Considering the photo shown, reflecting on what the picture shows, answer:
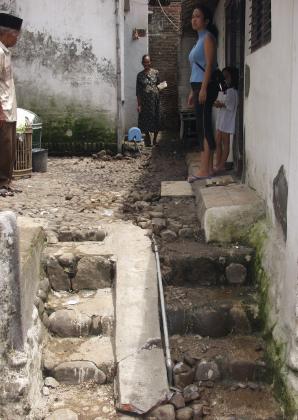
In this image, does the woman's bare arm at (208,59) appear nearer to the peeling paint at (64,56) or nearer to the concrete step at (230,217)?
the concrete step at (230,217)

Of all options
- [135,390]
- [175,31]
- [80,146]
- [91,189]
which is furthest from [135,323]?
[175,31]

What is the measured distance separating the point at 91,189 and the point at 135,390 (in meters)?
4.13

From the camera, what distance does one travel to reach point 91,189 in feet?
24.7

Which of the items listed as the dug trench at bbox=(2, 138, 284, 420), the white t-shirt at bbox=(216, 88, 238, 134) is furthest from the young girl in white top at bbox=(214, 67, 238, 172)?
the dug trench at bbox=(2, 138, 284, 420)

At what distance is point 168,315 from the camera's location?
428cm

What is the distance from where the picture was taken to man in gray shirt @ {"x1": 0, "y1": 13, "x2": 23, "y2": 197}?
21.8 ft

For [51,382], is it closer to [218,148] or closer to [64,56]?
[218,148]

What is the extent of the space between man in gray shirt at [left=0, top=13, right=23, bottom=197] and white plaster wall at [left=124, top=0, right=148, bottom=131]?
6.65 meters

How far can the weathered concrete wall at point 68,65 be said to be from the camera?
9914 millimetres

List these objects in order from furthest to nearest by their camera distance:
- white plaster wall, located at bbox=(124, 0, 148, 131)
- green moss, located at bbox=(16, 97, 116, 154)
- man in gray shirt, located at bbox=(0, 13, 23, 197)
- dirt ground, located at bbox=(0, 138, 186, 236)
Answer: white plaster wall, located at bbox=(124, 0, 148, 131) → green moss, located at bbox=(16, 97, 116, 154) → man in gray shirt, located at bbox=(0, 13, 23, 197) → dirt ground, located at bbox=(0, 138, 186, 236)

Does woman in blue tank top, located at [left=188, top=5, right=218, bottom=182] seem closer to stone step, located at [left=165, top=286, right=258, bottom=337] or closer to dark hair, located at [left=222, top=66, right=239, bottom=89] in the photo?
dark hair, located at [left=222, top=66, right=239, bottom=89]

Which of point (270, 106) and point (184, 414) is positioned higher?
point (270, 106)

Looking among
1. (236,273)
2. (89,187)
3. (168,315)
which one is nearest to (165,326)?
(168,315)

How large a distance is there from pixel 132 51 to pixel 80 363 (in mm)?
10490
